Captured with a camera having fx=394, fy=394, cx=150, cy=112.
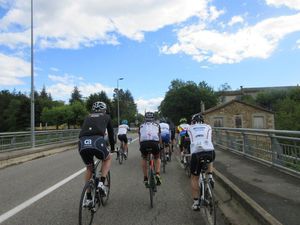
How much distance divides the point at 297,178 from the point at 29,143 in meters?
14.4

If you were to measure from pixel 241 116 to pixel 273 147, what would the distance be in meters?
44.3

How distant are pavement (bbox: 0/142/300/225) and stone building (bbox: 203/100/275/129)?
4186 cm

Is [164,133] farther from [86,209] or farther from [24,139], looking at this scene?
[24,139]

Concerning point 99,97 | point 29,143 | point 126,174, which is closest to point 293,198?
point 126,174

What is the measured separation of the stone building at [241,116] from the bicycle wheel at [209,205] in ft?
158

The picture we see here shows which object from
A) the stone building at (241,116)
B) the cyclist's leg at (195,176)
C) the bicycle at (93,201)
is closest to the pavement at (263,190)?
the cyclist's leg at (195,176)

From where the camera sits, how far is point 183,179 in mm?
10758

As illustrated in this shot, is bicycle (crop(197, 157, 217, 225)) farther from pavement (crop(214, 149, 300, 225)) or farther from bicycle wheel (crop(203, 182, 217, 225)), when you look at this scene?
pavement (crop(214, 149, 300, 225))

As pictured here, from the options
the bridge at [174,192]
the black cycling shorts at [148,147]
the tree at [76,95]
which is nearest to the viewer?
the bridge at [174,192]

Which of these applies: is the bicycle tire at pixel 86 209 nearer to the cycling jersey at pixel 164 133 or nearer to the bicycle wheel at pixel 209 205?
the bicycle wheel at pixel 209 205

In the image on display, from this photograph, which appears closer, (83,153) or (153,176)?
(83,153)

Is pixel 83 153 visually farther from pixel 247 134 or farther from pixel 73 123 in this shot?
pixel 73 123

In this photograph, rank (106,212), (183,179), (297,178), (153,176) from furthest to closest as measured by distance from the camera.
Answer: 1. (183,179)
2. (297,178)
3. (153,176)
4. (106,212)

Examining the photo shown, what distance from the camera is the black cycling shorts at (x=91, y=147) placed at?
19.5 feet
